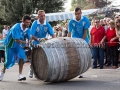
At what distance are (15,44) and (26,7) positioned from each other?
895 inches

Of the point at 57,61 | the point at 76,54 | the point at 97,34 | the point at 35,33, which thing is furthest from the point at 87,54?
the point at 97,34

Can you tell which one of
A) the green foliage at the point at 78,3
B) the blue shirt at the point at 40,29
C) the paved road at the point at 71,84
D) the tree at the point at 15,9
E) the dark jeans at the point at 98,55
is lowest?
the paved road at the point at 71,84

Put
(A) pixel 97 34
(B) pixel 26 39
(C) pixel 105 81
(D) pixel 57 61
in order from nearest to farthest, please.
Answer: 1. (D) pixel 57 61
2. (C) pixel 105 81
3. (B) pixel 26 39
4. (A) pixel 97 34

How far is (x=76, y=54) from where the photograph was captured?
7.84 m

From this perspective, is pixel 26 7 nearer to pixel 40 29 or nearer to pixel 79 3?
pixel 40 29

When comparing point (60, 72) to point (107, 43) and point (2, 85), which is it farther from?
point (107, 43)

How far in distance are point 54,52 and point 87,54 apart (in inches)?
32.8

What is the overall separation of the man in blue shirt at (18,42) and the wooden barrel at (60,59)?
51cm

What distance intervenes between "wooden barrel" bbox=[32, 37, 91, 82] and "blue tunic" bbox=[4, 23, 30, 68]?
534 millimetres

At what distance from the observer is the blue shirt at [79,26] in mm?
9055

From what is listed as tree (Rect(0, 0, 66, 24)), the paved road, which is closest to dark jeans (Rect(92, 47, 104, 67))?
the paved road

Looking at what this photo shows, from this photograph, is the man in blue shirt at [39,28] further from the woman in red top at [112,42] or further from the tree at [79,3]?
the tree at [79,3]

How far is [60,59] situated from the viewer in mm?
7602

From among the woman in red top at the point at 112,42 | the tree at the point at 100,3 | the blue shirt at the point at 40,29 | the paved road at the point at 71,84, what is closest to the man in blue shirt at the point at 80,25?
the blue shirt at the point at 40,29
